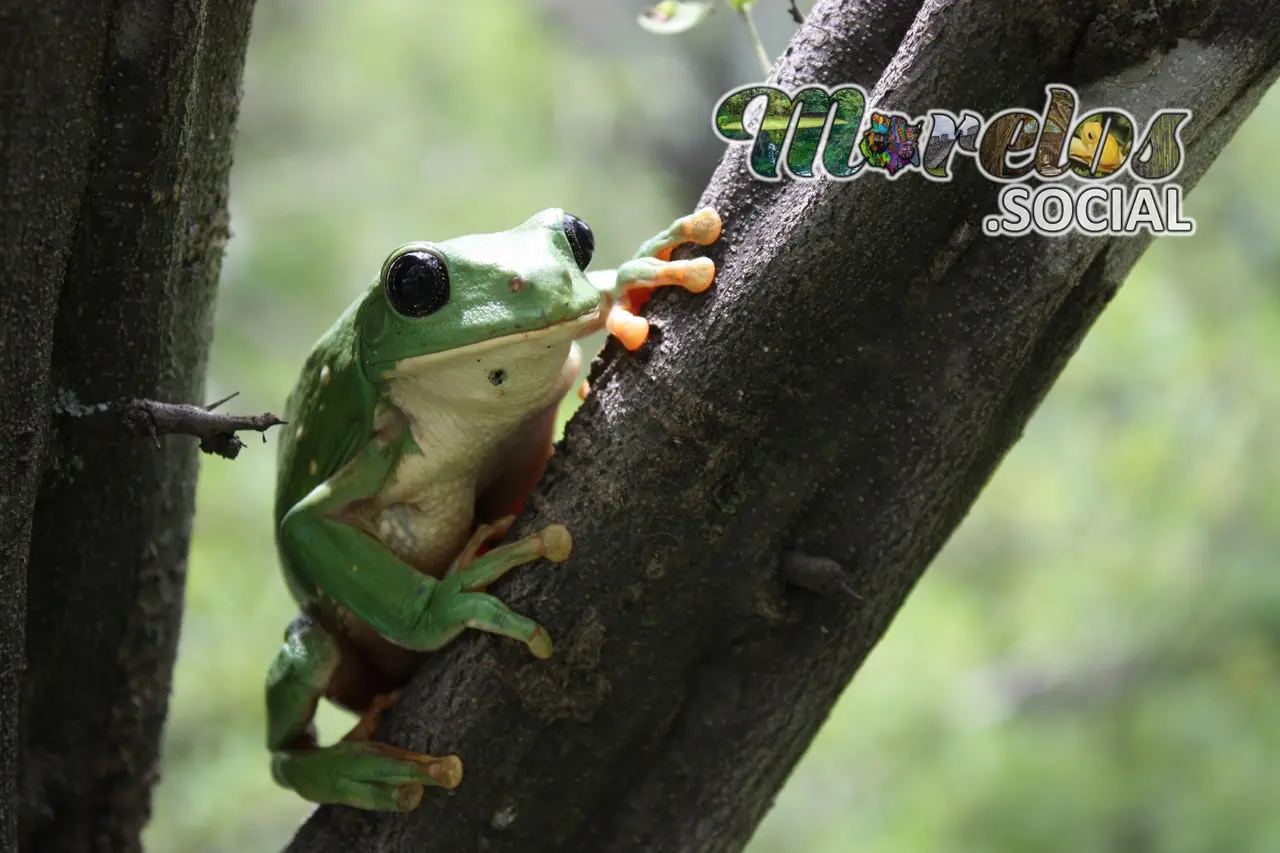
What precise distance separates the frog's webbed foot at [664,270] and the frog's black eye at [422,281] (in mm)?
248

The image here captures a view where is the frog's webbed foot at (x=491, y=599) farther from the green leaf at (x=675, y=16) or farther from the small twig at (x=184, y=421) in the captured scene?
the green leaf at (x=675, y=16)

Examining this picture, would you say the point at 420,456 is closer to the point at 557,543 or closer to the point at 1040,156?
the point at 557,543

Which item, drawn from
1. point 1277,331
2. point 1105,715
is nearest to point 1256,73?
point 1277,331

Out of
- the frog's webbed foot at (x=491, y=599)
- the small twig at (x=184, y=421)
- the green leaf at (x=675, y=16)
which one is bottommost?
the frog's webbed foot at (x=491, y=599)

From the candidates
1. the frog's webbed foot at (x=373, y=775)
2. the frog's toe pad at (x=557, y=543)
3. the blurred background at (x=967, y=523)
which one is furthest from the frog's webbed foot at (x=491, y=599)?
the blurred background at (x=967, y=523)

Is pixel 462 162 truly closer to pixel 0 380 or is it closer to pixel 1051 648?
pixel 1051 648

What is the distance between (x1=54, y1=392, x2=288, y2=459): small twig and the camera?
1436mm

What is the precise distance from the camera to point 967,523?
405 cm

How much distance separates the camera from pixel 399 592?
5.33 feet

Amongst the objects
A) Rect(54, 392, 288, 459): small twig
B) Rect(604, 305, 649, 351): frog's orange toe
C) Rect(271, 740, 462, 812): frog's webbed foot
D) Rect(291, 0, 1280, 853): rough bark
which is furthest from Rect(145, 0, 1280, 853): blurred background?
Rect(604, 305, 649, 351): frog's orange toe

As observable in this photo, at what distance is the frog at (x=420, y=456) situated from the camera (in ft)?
5.09

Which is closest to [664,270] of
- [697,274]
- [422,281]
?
[697,274]

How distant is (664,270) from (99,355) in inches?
32.2

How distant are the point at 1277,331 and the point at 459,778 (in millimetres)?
2925
